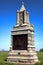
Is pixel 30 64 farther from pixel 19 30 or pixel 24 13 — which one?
pixel 24 13

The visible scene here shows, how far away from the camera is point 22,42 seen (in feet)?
87.5

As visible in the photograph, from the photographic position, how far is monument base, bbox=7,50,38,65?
2547cm

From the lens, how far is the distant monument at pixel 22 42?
25.9 metres

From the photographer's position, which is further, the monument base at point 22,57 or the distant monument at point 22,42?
the distant monument at point 22,42

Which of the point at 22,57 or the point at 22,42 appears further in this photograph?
the point at 22,42

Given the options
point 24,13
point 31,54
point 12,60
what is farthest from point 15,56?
point 24,13

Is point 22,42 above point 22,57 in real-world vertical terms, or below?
above

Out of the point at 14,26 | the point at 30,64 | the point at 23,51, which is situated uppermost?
the point at 14,26

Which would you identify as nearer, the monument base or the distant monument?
the monument base

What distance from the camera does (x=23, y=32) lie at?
Answer: 88.5 ft

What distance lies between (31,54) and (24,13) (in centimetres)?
593

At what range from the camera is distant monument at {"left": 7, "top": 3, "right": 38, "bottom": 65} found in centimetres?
2586

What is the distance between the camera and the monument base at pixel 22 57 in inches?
1003

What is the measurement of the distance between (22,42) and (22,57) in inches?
81.2
